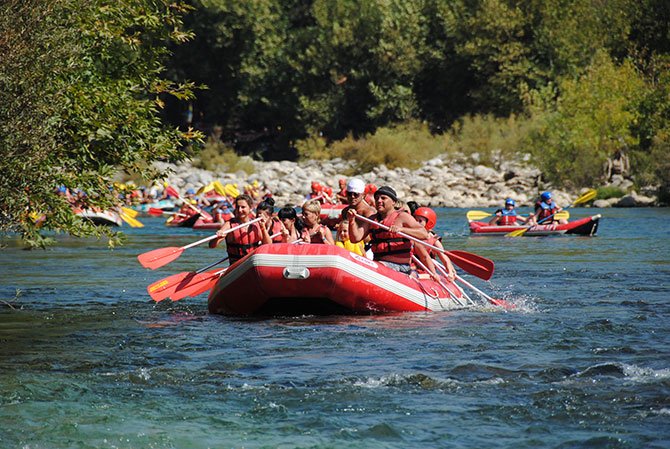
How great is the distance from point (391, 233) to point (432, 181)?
32498 millimetres

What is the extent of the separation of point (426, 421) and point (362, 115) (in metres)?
48.7

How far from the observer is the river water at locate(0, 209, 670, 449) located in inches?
267

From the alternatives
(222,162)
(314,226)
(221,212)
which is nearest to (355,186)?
(314,226)

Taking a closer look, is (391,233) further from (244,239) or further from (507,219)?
(507,219)

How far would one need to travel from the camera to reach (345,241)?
12102 millimetres

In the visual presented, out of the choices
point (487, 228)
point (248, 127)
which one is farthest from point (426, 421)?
point (248, 127)

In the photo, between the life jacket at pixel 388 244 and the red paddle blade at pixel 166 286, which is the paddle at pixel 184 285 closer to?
the red paddle blade at pixel 166 286

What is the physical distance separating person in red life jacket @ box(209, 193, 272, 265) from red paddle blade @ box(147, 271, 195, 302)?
1.63 ft

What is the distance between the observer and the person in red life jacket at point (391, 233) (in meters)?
11.7

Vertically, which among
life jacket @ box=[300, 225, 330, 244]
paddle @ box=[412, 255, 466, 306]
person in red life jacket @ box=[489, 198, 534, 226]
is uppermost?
life jacket @ box=[300, 225, 330, 244]

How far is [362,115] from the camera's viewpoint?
181 feet

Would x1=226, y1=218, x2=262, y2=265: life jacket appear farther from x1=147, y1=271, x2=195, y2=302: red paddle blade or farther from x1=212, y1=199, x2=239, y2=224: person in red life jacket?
x1=212, y1=199, x2=239, y2=224: person in red life jacket

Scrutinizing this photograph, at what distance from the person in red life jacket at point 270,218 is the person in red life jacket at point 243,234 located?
14cm

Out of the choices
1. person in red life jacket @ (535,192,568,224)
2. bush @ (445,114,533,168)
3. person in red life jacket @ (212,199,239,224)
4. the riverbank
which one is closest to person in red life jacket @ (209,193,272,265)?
person in red life jacket @ (535,192,568,224)
